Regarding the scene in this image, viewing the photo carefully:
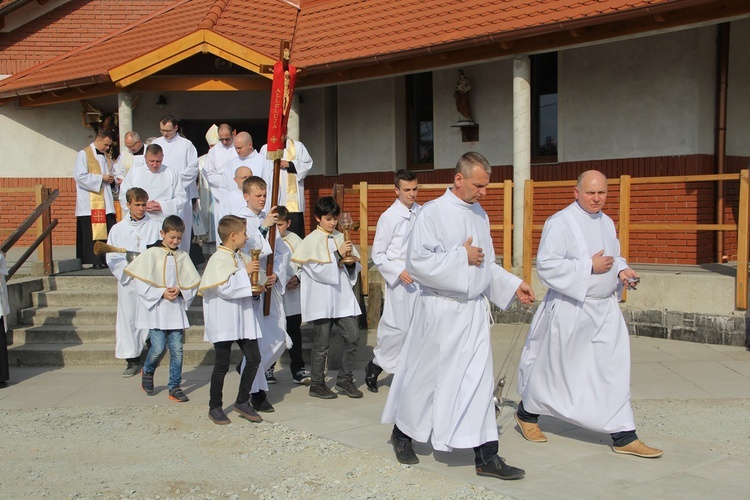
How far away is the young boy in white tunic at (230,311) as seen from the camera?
6855mm

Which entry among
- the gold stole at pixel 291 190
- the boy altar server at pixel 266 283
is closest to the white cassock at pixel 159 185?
the gold stole at pixel 291 190

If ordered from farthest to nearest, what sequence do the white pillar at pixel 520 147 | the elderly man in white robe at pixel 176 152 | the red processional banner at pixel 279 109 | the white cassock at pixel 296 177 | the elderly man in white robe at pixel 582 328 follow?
the white pillar at pixel 520 147
the elderly man in white robe at pixel 176 152
the white cassock at pixel 296 177
the red processional banner at pixel 279 109
the elderly man in white robe at pixel 582 328

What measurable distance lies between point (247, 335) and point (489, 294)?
6.55 feet

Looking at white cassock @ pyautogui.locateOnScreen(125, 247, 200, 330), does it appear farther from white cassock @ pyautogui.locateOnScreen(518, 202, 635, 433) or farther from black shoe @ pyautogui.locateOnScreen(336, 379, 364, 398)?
white cassock @ pyautogui.locateOnScreen(518, 202, 635, 433)

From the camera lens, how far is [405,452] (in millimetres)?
A: 5777

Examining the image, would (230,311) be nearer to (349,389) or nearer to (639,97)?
(349,389)

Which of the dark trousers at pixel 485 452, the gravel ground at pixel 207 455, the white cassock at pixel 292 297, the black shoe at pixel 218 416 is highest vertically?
the white cassock at pixel 292 297

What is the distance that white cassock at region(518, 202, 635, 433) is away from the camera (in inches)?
240

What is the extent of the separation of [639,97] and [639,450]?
7.25m

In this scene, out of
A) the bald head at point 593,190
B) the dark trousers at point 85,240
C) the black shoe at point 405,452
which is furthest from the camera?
the dark trousers at point 85,240

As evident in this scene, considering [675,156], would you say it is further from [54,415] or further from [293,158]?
[54,415]

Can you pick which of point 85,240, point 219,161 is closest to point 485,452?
point 219,161

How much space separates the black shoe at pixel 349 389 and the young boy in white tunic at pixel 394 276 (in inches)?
9.3

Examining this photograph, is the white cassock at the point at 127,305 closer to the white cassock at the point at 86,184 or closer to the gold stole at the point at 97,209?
the white cassock at the point at 86,184
